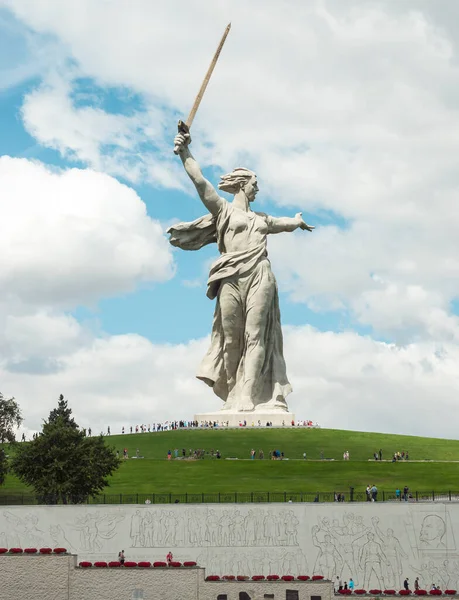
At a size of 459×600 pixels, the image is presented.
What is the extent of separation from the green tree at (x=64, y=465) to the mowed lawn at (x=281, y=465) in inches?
66.5

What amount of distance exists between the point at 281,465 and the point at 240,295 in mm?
16477

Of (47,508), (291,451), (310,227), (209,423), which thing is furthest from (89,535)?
(310,227)

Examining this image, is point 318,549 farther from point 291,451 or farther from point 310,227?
point 310,227

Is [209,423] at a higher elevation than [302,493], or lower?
higher

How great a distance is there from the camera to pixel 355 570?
3331cm

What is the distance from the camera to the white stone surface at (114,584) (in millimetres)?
26109

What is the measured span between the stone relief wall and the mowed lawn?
488 centimetres

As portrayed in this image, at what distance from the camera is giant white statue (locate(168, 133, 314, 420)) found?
5972cm

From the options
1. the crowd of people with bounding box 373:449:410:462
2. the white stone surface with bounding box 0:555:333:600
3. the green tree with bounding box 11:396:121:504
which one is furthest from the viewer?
the crowd of people with bounding box 373:449:410:462

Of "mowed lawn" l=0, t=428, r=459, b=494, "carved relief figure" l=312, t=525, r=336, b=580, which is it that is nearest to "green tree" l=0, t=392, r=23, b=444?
"mowed lawn" l=0, t=428, r=459, b=494

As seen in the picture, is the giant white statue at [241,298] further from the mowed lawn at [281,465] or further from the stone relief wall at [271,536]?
the stone relief wall at [271,536]

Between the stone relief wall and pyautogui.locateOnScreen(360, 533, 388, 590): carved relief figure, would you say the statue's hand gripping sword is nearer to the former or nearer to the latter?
the stone relief wall

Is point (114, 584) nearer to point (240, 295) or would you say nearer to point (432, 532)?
point (432, 532)

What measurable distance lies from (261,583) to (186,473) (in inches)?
704
